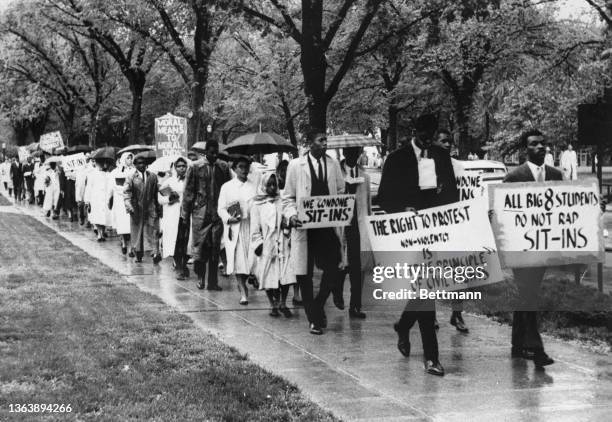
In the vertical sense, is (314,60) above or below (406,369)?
above

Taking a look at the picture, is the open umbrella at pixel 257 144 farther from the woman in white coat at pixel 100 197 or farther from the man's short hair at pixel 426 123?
the man's short hair at pixel 426 123

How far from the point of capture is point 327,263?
29.8 ft

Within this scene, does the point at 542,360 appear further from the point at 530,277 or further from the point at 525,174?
the point at 525,174

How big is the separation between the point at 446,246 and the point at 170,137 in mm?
15155

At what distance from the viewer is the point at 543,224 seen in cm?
756

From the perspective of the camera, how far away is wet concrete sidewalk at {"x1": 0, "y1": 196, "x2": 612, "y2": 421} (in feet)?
20.2

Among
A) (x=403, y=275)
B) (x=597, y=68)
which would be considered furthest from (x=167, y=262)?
(x=597, y=68)

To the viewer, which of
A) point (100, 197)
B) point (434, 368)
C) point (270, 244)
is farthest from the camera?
point (100, 197)

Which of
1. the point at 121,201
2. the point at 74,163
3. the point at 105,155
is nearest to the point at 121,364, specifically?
the point at 121,201

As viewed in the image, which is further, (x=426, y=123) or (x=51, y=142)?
(x=51, y=142)

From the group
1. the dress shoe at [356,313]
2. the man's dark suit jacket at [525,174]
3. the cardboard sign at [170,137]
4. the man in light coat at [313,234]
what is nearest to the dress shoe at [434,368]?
the man's dark suit jacket at [525,174]

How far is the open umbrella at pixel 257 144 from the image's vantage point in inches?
643

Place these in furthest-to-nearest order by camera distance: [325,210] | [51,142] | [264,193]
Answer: [51,142] → [264,193] → [325,210]

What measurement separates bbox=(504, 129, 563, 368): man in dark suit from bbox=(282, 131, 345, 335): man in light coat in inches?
Result: 79.3
